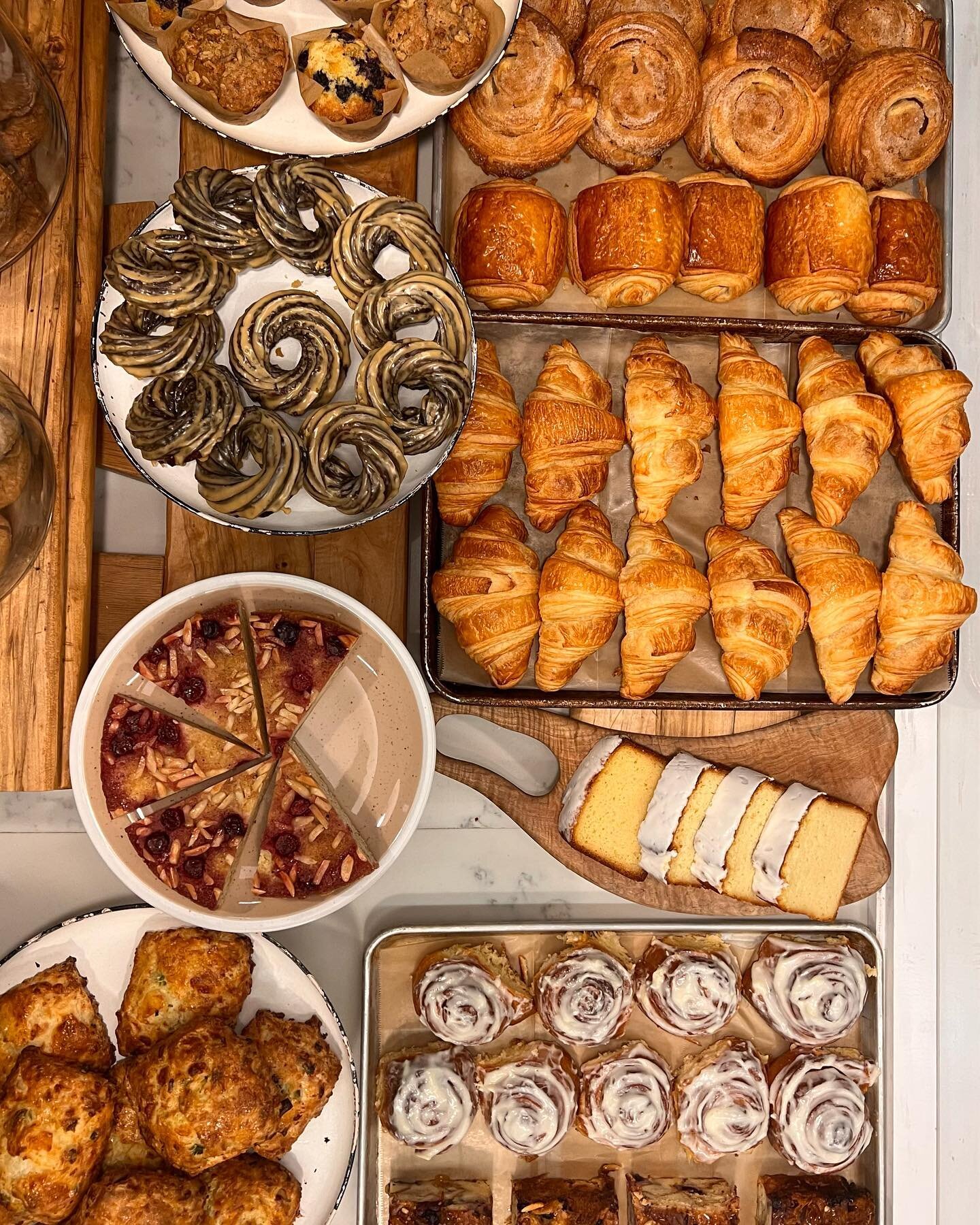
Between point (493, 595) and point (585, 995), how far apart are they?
36.6 inches

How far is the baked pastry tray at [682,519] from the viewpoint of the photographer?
2.11 meters

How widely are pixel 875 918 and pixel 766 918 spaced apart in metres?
0.34

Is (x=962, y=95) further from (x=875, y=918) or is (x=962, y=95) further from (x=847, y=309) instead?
(x=875, y=918)

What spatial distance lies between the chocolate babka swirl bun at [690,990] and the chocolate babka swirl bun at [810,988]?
0.08m

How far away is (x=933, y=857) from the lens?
245cm

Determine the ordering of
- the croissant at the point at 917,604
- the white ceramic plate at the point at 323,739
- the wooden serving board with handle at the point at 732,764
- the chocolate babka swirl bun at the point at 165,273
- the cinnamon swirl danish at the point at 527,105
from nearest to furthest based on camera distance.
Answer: the chocolate babka swirl bun at the point at 165,273 → the white ceramic plate at the point at 323,739 → the cinnamon swirl danish at the point at 527,105 → the croissant at the point at 917,604 → the wooden serving board with handle at the point at 732,764

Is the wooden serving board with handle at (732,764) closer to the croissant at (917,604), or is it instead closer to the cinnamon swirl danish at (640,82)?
the croissant at (917,604)

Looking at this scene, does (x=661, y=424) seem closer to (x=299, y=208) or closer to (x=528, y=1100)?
(x=299, y=208)

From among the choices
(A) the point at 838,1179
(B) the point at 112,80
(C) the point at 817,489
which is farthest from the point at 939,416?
(B) the point at 112,80

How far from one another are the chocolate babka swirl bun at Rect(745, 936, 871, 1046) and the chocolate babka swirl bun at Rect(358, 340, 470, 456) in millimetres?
1461

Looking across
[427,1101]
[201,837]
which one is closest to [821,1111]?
[427,1101]

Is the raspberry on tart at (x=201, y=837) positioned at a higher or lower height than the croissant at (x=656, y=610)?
lower

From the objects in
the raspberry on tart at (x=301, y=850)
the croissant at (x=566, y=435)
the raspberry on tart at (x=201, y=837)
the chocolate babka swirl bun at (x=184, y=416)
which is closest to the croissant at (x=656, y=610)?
the croissant at (x=566, y=435)

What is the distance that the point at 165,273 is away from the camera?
67.6 inches
